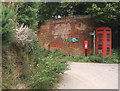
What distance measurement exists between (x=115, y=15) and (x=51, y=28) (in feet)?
18.8

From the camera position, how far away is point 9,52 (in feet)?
13.6

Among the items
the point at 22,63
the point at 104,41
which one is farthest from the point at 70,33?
the point at 22,63

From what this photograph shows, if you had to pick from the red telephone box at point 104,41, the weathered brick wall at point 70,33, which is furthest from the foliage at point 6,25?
the red telephone box at point 104,41

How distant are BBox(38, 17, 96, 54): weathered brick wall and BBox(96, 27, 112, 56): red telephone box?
2.47 feet

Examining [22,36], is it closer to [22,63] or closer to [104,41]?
[22,63]

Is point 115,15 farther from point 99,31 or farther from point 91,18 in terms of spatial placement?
point 91,18

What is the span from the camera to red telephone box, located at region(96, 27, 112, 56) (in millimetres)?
8295

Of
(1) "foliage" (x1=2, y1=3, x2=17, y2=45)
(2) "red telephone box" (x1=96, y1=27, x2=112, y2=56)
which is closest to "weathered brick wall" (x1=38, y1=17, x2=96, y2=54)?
(2) "red telephone box" (x1=96, y1=27, x2=112, y2=56)

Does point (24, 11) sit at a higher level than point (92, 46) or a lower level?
higher

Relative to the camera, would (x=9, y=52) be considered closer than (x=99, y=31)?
Yes

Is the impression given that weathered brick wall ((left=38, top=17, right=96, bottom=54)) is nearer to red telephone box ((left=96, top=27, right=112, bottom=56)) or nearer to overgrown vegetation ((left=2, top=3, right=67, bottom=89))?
red telephone box ((left=96, top=27, right=112, bottom=56))

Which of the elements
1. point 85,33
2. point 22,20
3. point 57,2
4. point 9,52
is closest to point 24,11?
point 22,20

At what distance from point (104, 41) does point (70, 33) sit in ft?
9.48

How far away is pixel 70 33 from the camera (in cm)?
987
